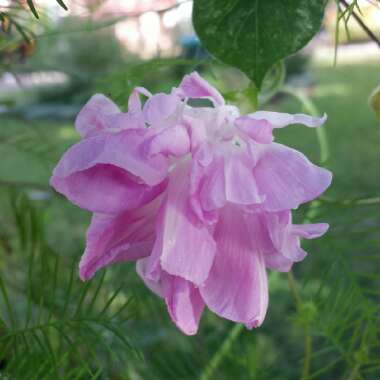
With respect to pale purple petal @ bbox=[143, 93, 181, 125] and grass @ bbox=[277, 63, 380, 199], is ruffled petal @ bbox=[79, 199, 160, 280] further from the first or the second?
grass @ bbox=[277, 63, 380, 199]

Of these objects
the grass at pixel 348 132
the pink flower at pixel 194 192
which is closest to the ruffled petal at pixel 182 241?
the pink flower at pixel 194 192

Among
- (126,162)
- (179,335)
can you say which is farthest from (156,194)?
(179,335)

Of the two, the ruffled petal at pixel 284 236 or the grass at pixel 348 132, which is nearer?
the ruffled petal at pixel 284 236

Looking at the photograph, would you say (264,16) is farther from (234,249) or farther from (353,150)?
(353,150)

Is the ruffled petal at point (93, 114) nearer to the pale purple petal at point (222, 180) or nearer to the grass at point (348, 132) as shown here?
the pale purple petal at point (222, 180)

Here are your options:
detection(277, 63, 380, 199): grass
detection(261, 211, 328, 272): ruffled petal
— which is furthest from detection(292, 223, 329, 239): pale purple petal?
detection(277, 63, 380, 199): grass

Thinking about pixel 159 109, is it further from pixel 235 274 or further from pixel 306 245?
pixel 306 245
